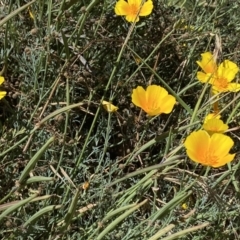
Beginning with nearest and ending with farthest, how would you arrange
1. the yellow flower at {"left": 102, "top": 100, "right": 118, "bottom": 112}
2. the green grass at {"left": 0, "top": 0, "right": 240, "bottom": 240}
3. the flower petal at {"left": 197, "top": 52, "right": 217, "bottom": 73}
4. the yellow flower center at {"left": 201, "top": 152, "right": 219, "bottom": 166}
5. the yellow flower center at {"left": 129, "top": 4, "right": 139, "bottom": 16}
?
1. the yellow flower center at {"left": 201, "top": 152, "right": 219, "bottom": 166}
2. the green grass at {"left": 0, "top": 0, "right": 240, "bottom": 240}
3. the yellow flower at {"left": 102, "top": 100, "right": 118, "bottom": 112}
4. the flower petal at {"left": 197, "top": 52, "right": 217, "bottom": 73}
5. the yellow flower center at {"left": 129, "top": 4, "right": 139, "bottom": 16}

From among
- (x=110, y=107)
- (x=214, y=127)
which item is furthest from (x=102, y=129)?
(x=214, y=127)

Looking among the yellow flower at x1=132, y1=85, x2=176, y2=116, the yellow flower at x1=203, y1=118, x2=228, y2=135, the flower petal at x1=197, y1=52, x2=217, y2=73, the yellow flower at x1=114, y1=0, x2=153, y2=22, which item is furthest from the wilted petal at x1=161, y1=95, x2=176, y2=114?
the yellow flower at x1=114, y1=0, x2=153, y2=22

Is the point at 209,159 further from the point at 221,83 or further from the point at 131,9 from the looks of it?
the point at 131,9

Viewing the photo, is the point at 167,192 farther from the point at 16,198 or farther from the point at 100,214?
the point at 16,198

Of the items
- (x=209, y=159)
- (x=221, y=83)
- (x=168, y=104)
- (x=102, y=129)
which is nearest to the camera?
(x=209, y=159)

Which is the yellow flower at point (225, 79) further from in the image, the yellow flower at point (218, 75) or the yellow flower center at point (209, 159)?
the yellow flower center at point (209, 159)

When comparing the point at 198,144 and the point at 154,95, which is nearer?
the point at 198,144

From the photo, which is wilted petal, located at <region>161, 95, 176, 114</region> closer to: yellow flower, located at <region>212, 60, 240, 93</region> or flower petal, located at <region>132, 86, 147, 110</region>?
flower petal, located at <region>132, 86, 147, 110</region>
